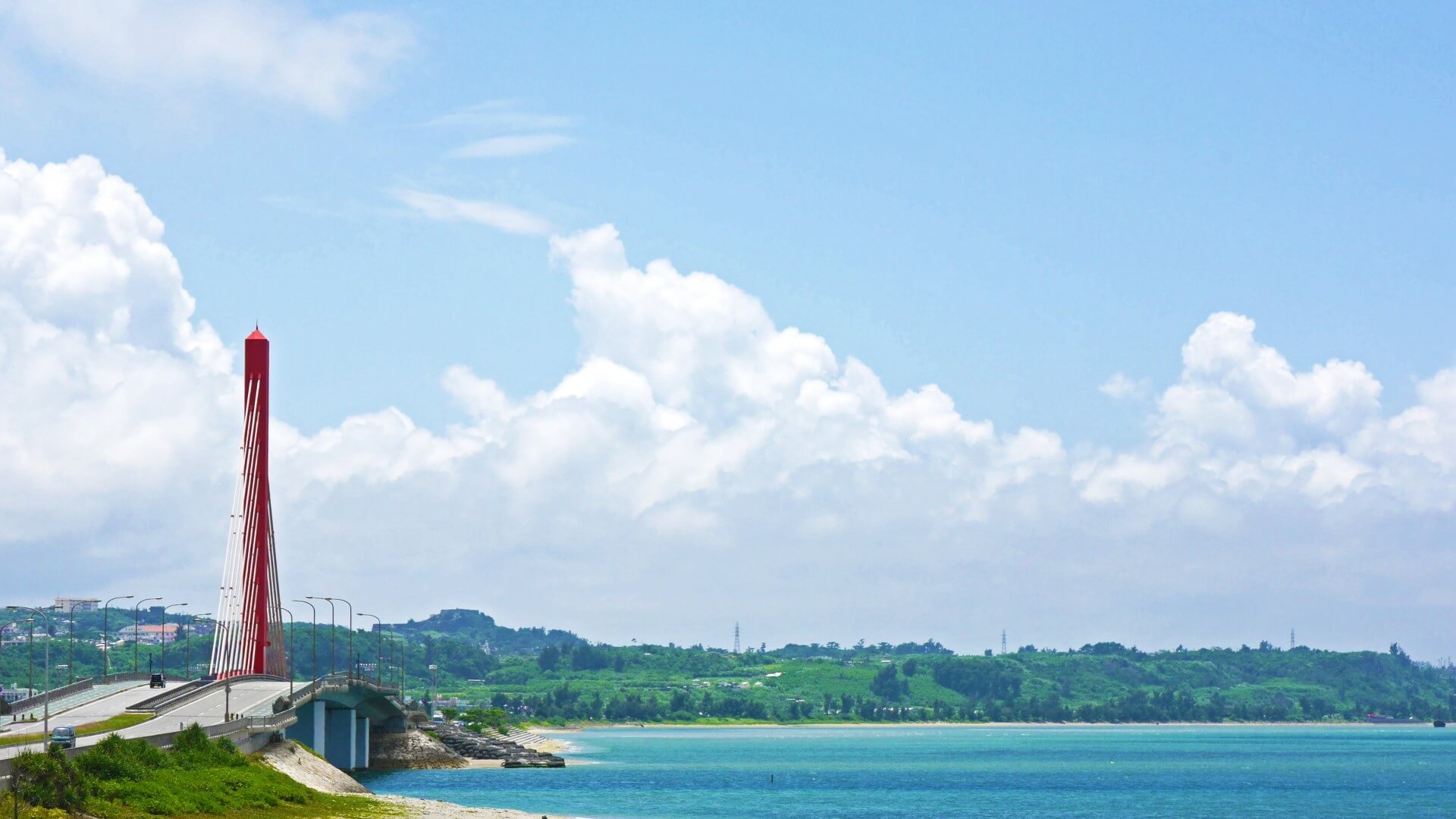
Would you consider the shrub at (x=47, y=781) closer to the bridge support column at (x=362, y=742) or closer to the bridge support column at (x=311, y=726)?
the bridge support column at (x=311, y=726)

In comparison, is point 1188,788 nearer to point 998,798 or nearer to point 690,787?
point 998,798

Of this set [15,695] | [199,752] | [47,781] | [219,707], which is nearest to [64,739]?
[199,752]

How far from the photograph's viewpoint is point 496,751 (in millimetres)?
175125

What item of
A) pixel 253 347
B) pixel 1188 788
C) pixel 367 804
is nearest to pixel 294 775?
pixel 367 804

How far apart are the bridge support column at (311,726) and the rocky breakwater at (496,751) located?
3415cm

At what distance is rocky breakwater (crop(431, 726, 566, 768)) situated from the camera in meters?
166

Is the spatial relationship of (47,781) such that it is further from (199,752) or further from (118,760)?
(199,752)

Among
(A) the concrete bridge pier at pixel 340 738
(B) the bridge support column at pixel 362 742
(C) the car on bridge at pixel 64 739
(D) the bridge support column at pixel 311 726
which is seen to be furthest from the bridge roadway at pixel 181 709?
(B) the bridge support column at pixel 362 742

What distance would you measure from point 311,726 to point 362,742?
80.9ft

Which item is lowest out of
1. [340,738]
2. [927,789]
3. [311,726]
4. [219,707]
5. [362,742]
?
[927,789]

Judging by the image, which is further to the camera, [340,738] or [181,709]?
[340,738]

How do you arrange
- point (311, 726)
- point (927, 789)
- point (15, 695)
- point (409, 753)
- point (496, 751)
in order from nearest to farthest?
point (311, 726)
point (15, 695)
point (927, 789)
point (409, 753)
point (496, 751)

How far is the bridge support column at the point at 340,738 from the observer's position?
5689 inches

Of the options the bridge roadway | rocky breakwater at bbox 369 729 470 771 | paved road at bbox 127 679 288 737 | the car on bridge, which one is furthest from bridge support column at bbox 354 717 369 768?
the car on bridge
